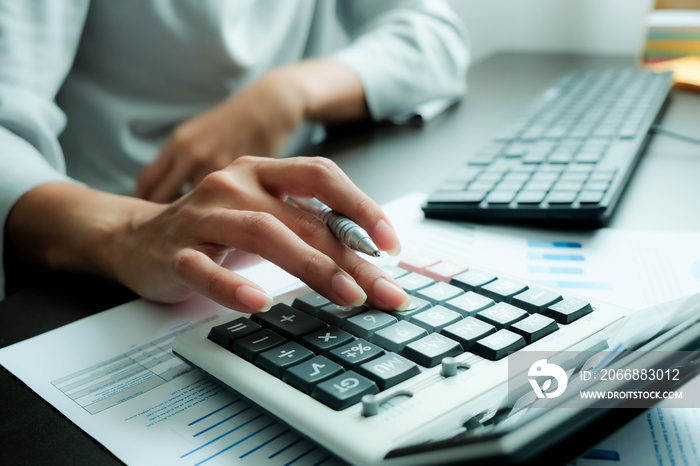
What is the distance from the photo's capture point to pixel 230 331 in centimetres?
35

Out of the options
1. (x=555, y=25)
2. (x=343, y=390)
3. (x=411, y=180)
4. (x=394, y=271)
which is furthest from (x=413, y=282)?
(x=555, y=25)

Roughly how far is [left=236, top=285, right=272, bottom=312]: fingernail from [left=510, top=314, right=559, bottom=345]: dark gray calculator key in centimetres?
14

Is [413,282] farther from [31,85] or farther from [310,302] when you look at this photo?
[31,85]

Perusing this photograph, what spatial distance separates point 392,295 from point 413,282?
36 mm

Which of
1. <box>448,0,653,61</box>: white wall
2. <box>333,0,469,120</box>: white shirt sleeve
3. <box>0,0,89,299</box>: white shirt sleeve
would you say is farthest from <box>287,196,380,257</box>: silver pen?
<box>448,0,653,61</box>: white wall

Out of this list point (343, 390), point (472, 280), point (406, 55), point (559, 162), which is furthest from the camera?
point (406, 55)

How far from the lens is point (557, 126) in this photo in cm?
70

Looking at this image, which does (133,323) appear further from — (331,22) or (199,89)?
(331,22)

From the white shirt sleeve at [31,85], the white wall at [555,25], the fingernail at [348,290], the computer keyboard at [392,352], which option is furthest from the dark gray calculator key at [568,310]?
the white wall at [555,25]

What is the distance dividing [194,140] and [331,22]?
0.47 m

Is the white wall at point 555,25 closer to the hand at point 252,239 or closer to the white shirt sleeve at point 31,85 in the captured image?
the white shirt sleeve at point 31,85

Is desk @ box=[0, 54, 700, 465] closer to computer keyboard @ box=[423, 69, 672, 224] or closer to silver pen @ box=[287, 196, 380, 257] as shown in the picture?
computer keyboard @ box=[423, 69, 672, 224]

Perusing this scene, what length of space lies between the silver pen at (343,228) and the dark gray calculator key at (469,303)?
6cm

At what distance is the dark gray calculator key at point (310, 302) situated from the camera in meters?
0.37
